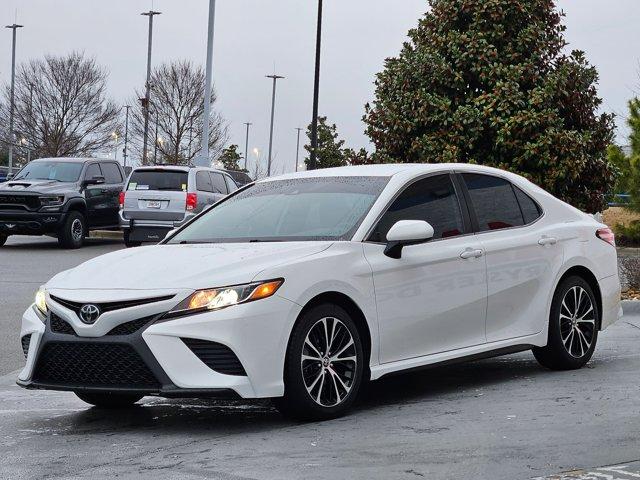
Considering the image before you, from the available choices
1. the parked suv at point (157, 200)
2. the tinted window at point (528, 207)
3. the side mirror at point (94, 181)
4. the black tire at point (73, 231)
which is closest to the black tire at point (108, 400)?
the tinted window at point (528, 207)

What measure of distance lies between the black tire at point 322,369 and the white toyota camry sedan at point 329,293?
1cm

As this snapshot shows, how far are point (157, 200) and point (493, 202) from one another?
692 inches

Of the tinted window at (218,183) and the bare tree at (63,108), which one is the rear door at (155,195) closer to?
the tinted window at (218,183)

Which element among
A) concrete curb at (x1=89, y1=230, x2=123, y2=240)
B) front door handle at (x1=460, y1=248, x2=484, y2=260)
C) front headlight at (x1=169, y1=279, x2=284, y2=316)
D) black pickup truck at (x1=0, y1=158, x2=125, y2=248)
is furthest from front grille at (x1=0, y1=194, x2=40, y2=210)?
front headlight at (x1=169, y1=279, x2=284, y2=316)

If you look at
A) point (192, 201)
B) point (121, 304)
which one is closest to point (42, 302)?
point (121, 304)

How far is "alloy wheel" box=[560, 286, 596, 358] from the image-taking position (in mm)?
9305

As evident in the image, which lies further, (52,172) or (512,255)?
(52,172)

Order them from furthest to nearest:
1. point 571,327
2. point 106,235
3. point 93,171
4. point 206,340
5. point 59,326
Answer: point 106,235 < point 93,171 < point 571,327 < point 59,326 < point 206,340

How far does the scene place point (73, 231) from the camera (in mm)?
26734

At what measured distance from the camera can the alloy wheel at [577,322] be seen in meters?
9.30

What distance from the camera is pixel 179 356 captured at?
22.9 ft

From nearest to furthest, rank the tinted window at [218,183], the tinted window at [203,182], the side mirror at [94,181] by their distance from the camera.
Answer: the tinted window at [203,182], the side mirror at [94,181], the tinted window at [218,183]

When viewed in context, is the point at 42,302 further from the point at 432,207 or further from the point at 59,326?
the point at 432,207

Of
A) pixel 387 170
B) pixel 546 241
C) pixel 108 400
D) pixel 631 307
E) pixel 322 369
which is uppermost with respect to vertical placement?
pixel 387 170
